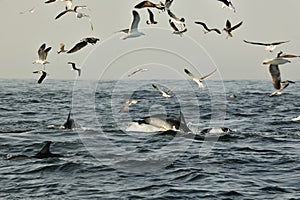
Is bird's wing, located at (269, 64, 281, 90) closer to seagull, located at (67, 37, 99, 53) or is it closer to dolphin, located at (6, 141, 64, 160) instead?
seagull, located at (67, 37, 99, 53)

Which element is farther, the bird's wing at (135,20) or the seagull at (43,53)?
the seagull at (43,53)

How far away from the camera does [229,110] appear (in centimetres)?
4319

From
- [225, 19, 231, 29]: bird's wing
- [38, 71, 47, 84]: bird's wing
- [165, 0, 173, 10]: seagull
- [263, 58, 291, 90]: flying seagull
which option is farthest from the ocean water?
[165, 0, 173, 10]: seagull

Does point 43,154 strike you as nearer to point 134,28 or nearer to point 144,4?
point 134,28

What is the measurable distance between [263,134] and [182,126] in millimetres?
4168

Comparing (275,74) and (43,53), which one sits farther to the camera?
(43,53)

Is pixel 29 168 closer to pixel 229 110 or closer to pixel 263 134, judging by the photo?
pixel 263 134

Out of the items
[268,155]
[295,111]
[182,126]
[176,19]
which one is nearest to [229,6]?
[176,19]

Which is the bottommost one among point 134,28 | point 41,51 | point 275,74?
point 275,74

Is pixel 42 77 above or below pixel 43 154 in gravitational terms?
above

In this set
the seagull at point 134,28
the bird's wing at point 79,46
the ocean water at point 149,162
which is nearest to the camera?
the ocean water at point 149,162

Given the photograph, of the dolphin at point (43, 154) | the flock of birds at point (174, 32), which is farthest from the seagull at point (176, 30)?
the dolphin at point (43, 154)

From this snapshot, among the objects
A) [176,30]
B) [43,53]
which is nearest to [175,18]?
[176,30]

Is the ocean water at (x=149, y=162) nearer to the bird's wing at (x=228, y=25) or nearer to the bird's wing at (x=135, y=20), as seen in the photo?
the bird's wing at (x=135, y=20)
